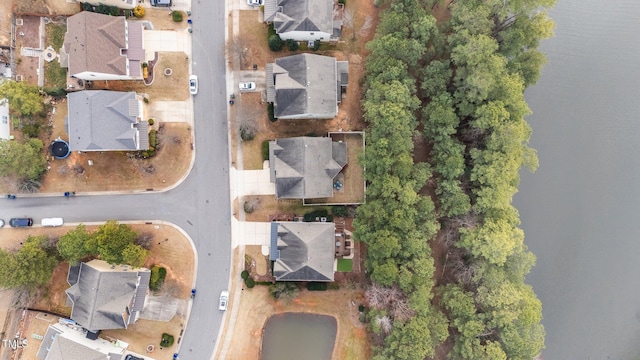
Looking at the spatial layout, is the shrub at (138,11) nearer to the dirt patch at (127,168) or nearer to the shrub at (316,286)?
the dirt patch at (127,168)

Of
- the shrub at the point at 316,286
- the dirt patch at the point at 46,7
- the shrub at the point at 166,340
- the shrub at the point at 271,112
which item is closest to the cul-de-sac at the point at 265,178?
the dirt patch at the point at 46,7

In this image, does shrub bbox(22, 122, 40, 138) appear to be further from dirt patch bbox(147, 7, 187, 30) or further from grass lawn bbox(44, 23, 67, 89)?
dirt patch bbox(147, 7, 187, 30)

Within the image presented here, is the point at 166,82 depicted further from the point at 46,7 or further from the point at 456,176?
the point at 456,176

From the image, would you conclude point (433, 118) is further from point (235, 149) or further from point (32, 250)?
point (32, 250)

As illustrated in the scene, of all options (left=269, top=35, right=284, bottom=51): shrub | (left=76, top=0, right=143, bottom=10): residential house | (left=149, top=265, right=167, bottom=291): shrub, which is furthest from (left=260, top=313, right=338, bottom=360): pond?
(left=76, top=0, right=143, bottom=10): residential house

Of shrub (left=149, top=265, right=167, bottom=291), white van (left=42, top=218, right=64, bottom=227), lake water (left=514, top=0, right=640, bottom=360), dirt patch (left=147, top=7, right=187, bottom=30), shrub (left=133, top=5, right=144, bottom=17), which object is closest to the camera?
shrub (left=149, top=265, right=167, bottom=291)

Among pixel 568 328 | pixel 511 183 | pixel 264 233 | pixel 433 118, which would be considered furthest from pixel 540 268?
pixel 264 233
